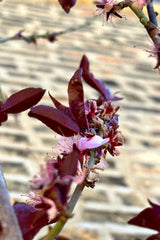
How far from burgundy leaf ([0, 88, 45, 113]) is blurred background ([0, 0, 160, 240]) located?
854 mm

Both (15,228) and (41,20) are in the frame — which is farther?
(41,20)

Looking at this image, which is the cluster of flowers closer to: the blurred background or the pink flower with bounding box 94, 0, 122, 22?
the pink flower with bounding box 94, 0, 122, 22

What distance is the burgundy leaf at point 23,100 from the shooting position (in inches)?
15.6

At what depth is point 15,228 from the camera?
25cm

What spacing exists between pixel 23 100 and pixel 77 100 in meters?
0.04

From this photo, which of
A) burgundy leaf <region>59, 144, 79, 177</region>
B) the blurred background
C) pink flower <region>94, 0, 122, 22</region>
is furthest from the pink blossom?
the blurred background

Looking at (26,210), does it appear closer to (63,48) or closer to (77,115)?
(77,115)

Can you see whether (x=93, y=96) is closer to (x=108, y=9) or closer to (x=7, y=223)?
(x=108, y=9)

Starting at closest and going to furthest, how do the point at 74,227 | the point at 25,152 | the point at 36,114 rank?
the point at 36,114 < the point at 74,227 < the point at 25,152

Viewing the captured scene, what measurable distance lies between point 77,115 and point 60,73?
3770mm

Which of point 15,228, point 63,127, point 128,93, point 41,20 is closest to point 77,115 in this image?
point 63,127

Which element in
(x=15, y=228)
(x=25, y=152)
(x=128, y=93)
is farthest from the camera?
(x=128, y=93)

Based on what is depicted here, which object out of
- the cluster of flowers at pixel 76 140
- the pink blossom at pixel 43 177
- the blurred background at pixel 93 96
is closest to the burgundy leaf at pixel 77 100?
the cluster of flowers at pixel 76 140

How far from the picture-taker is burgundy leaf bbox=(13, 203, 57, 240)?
1.06 feet
